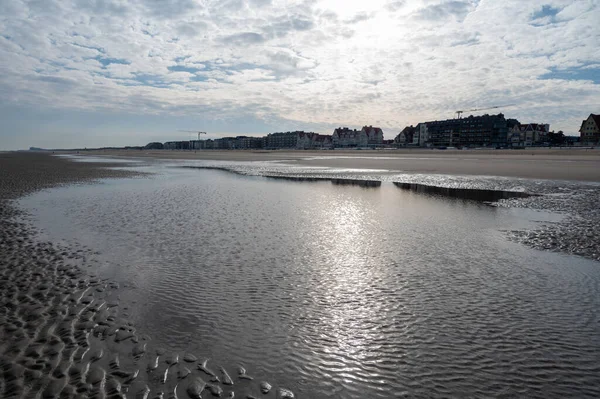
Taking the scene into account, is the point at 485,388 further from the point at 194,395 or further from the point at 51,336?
the point at 51,336

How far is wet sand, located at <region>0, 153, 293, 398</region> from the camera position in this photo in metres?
3.98

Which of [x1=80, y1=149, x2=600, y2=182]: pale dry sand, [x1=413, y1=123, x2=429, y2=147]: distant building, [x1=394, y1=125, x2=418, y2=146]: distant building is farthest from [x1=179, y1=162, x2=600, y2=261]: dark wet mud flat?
[x1=394, y1=125, x2=418, y2=146]: distant building

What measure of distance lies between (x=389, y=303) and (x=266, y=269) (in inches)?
116

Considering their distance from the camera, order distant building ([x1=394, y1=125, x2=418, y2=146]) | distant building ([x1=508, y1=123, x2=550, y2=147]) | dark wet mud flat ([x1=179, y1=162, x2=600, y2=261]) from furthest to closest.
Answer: distant building ([x1=394, y1=125, x2=418, y2=146]) < distant building ([x1=508, y1=123, x2=550, y2=147]) < dark wet mud flat ([x1=179, y1=162, x2=600, y2=261])

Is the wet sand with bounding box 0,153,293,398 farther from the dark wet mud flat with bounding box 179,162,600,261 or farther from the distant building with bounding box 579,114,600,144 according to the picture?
the distant building with bounding box 579,114,600,144

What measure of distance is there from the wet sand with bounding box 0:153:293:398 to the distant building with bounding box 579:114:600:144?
5587 inches

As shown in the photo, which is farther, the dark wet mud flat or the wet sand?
the dark wet mud flat

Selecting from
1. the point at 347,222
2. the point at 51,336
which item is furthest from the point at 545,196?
the point at 51,336

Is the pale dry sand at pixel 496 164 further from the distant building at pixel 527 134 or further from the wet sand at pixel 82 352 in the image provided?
the distant building at pixel 527 134

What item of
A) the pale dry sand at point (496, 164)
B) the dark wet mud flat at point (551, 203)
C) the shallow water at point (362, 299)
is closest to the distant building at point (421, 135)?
the pale dry sand at point (496, 164)

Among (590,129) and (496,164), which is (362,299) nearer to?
(496,164)

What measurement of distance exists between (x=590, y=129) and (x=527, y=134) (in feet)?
91.9

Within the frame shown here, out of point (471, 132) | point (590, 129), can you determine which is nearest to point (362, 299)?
point (590, 129)

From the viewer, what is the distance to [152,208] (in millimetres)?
15539
